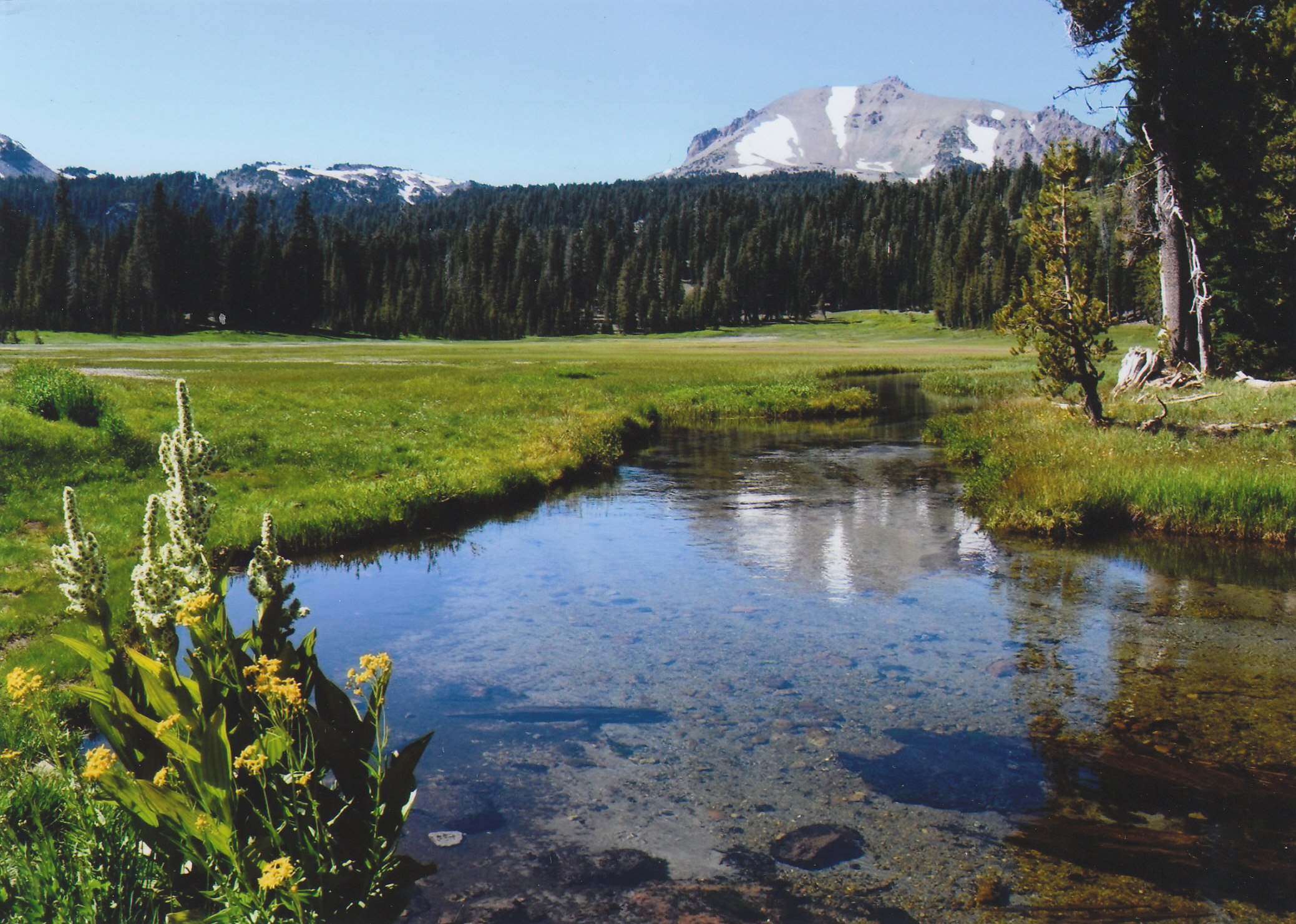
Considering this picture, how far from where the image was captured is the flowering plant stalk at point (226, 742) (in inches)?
178

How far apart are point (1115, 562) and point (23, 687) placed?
621 inches

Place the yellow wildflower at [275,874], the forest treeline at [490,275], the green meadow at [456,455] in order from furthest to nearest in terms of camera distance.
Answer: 1. the forest treeline at [490,275]
2. the green meadow at [456,455]
3. the yellow wildflower at [275,874]

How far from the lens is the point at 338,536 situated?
58.1ft

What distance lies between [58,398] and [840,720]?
60.4 feet

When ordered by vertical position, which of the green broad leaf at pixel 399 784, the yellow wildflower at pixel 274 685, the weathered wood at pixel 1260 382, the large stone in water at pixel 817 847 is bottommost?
the large stone in water at pixel 817 847

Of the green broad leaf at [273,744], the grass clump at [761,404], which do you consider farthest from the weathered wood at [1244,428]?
the green broad leaf at [273,744]

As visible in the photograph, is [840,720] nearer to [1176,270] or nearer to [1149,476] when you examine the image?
[1149,476]

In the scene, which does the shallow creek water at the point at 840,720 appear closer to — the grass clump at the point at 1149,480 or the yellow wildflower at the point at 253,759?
the grass clump at the point at 1149,480

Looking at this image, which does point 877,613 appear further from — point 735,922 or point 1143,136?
point 1143,136

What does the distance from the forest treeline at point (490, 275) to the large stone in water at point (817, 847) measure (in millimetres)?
93067

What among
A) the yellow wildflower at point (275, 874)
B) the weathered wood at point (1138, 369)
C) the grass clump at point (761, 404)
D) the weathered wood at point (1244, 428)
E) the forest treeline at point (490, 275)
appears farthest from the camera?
the forest treeline at point (490, 275)

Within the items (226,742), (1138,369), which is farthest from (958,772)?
(1138,369)

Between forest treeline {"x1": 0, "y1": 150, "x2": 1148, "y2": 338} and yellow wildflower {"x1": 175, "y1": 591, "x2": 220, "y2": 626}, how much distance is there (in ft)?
317

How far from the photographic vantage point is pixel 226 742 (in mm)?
4434
